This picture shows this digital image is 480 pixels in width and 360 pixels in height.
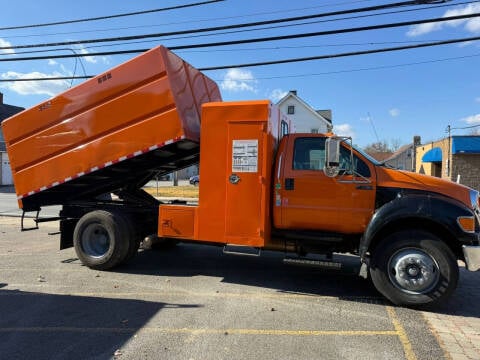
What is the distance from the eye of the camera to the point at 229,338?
427cm

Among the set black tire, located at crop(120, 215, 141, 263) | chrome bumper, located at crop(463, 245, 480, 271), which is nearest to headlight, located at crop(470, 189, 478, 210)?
chrome bumper, located at crop(463, 245, 480, 271)

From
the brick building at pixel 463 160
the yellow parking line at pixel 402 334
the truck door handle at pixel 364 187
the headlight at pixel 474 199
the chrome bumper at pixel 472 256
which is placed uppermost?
the brick building at pixel 463 160

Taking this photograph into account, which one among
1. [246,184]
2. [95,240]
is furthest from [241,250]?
[95,240]

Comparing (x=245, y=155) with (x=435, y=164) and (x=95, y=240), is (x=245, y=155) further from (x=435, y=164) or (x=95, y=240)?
(x=435, y=164)

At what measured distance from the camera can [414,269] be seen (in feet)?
17.1

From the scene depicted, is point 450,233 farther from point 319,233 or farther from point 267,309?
point 267,309

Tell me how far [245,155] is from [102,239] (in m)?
3.12

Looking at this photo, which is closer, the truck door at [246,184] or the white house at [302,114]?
the truck door at [246,184]

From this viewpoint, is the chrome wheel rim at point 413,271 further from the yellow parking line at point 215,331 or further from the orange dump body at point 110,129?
the orange dump body at point 110,129

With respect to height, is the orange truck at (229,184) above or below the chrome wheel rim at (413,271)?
above

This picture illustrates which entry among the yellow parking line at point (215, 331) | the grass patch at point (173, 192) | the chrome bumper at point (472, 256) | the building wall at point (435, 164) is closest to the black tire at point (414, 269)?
the chrome bumper at point (472, 256)

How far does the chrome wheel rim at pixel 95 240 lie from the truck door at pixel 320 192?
323 cm

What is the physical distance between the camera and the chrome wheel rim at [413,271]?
16.9 feet

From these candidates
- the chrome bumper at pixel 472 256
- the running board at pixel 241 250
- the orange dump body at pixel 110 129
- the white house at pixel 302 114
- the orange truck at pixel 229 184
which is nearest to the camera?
the chrome bumper at pixel 472 256
